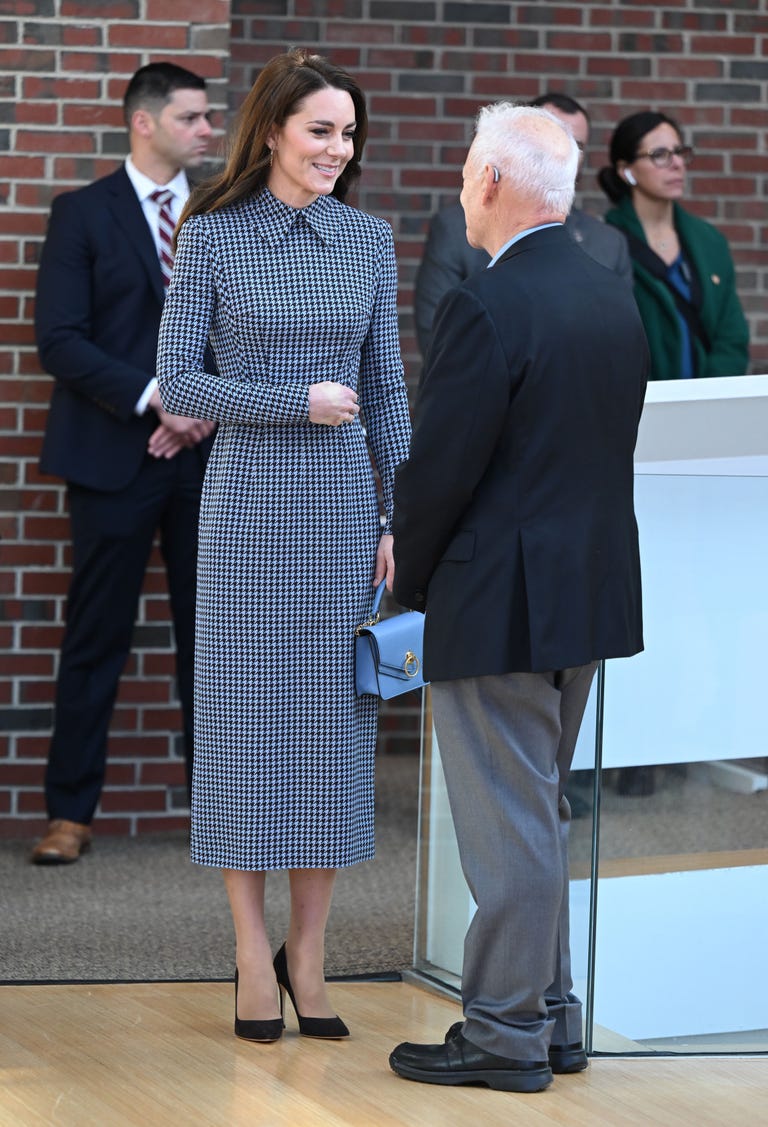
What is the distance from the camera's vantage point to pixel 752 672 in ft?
10.6

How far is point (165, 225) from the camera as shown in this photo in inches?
181

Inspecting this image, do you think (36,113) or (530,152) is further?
(36,113)

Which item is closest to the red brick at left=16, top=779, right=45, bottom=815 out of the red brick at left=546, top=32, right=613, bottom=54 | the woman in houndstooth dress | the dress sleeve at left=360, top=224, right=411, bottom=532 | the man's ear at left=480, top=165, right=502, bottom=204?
the woman in houndstooth dress

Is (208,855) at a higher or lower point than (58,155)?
lower

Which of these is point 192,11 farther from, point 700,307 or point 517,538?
point 517,538

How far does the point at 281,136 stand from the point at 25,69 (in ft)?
6.29

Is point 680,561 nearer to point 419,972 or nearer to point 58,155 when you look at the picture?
point 419,972

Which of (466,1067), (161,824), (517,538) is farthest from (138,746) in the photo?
(517,538)

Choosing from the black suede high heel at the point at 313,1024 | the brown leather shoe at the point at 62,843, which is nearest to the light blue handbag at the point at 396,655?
the black suede high heel at the point at 313,1024

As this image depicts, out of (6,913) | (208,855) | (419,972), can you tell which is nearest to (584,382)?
(208,855)

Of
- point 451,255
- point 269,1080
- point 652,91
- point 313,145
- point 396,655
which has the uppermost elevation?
point 652,91

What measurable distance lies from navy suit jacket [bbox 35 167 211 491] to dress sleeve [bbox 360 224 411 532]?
136 cm

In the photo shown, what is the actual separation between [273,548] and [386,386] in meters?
0.40

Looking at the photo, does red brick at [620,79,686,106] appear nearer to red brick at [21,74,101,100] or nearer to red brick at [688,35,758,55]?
red brick at [688,35,758,55]
